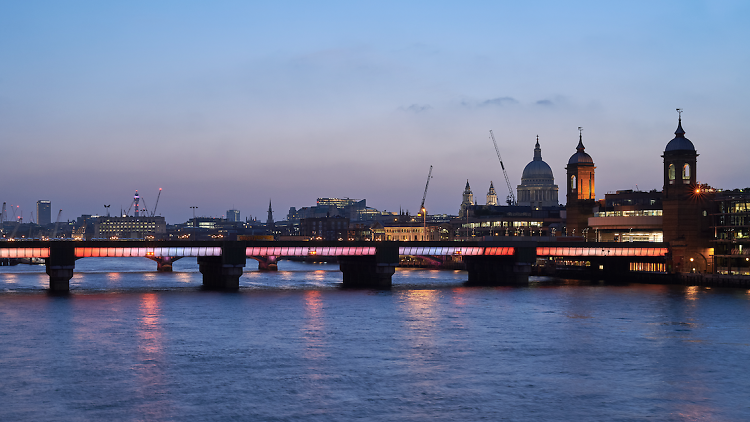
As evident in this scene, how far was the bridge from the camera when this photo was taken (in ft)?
415

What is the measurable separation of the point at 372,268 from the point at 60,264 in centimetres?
5144

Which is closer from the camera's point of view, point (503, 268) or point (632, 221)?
point (503, 268)

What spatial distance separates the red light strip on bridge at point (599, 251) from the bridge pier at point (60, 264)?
262 feet

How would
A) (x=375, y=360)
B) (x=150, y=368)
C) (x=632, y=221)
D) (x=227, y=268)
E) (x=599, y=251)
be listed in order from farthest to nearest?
(x=632, y=221) → (x=599, y=251) → (x=227, y=268) → (x=375, y=360) → (x=150, y=368)

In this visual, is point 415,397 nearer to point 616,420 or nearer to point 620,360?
point 616,420

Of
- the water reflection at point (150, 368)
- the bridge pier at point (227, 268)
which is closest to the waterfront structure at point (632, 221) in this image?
the bridge pier at point (227, 268)

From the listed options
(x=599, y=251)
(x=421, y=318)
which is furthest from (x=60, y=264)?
(x=599, y=251)

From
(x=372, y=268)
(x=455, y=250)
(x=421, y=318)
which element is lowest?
(x=421, y=318)

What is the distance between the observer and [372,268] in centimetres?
14650

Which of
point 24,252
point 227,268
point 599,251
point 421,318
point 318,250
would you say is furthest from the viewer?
point 599,251

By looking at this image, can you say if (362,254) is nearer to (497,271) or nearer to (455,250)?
(455,250)

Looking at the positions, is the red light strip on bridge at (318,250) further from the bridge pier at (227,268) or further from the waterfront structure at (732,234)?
the waterfront structure at (732,234)

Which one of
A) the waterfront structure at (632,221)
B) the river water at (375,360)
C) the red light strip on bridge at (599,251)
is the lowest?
the river water at (375,360)

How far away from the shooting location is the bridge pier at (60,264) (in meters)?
123
